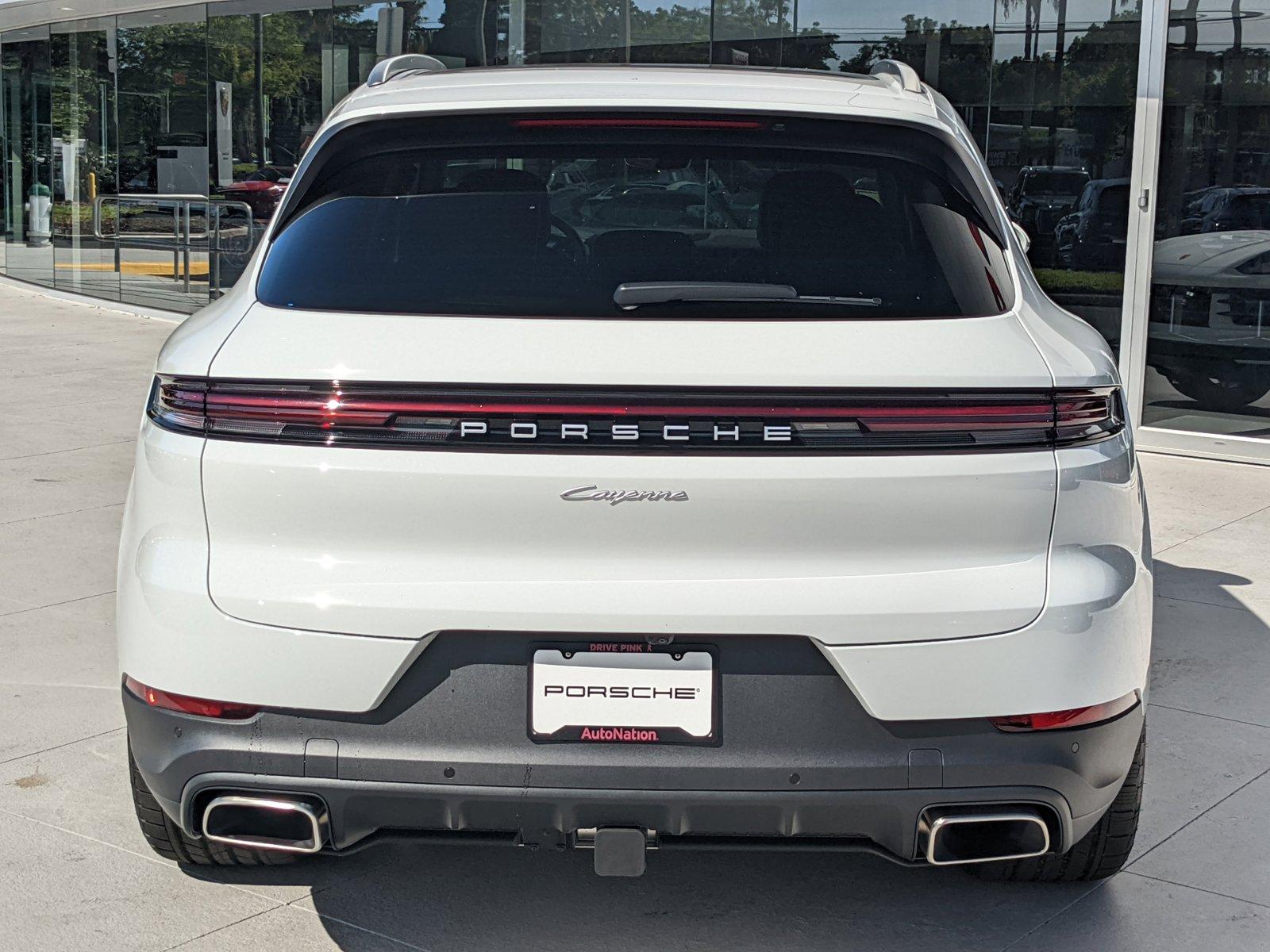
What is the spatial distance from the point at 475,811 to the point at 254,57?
1516 centimetres

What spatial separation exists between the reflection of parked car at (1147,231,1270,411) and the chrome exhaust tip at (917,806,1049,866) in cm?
774

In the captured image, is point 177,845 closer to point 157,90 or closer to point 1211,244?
point 1211,244

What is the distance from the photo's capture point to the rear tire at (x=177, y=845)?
3248 millimetres

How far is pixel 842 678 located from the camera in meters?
2.59

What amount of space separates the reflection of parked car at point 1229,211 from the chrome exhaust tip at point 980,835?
775 cm

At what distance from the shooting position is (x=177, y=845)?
10.9ft

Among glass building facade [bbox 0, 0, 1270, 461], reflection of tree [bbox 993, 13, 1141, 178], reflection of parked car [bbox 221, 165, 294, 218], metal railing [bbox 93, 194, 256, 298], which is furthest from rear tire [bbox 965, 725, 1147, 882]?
reflection of parked car [bbox 221, 165, 294, 218]

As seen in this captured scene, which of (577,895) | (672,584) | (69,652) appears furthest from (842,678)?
(69,652)

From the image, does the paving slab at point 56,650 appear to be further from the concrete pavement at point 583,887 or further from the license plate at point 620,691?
the license plate at point 620,691

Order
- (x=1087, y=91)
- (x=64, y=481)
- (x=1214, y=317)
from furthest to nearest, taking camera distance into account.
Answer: (x=1087, y=91), (x=1214, y=317), (x=64, y=481)

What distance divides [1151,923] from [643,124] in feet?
6.58

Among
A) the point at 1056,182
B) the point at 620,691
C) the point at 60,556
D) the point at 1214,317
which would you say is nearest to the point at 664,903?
the point at 620,691

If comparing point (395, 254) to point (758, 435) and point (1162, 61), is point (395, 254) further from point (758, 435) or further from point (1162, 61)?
point (1162, 61)

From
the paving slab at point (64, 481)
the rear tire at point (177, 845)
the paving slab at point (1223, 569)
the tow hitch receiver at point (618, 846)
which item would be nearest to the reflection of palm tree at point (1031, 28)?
the paving slab at point (1223, 569)
